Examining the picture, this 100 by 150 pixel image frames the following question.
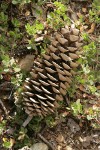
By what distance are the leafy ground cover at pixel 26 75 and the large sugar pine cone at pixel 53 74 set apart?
176 mm

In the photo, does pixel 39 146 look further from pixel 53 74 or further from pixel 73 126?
pixel 53 74

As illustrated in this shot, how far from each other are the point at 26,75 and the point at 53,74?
0.37 m

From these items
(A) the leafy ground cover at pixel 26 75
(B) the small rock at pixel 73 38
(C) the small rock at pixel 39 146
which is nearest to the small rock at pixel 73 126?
(A) the leafy ground cover at pixel 26 75

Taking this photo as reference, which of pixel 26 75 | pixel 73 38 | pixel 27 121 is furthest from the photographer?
pixel 26 75

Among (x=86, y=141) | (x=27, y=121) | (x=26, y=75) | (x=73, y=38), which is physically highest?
(x=73, y=38)

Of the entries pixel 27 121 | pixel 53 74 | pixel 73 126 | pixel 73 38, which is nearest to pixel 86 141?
pixel 73 126

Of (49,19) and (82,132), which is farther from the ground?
(49,19)

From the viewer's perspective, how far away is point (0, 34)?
308cm

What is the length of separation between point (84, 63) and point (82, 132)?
0.52 meters

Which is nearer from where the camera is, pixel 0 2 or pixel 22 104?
pixel 22 104

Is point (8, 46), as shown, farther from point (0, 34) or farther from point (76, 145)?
point (76, 145)

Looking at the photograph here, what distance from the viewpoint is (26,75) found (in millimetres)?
2967

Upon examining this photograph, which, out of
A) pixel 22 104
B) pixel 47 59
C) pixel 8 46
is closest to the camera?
pixel 47 59

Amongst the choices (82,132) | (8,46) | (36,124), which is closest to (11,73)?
(8,46)
